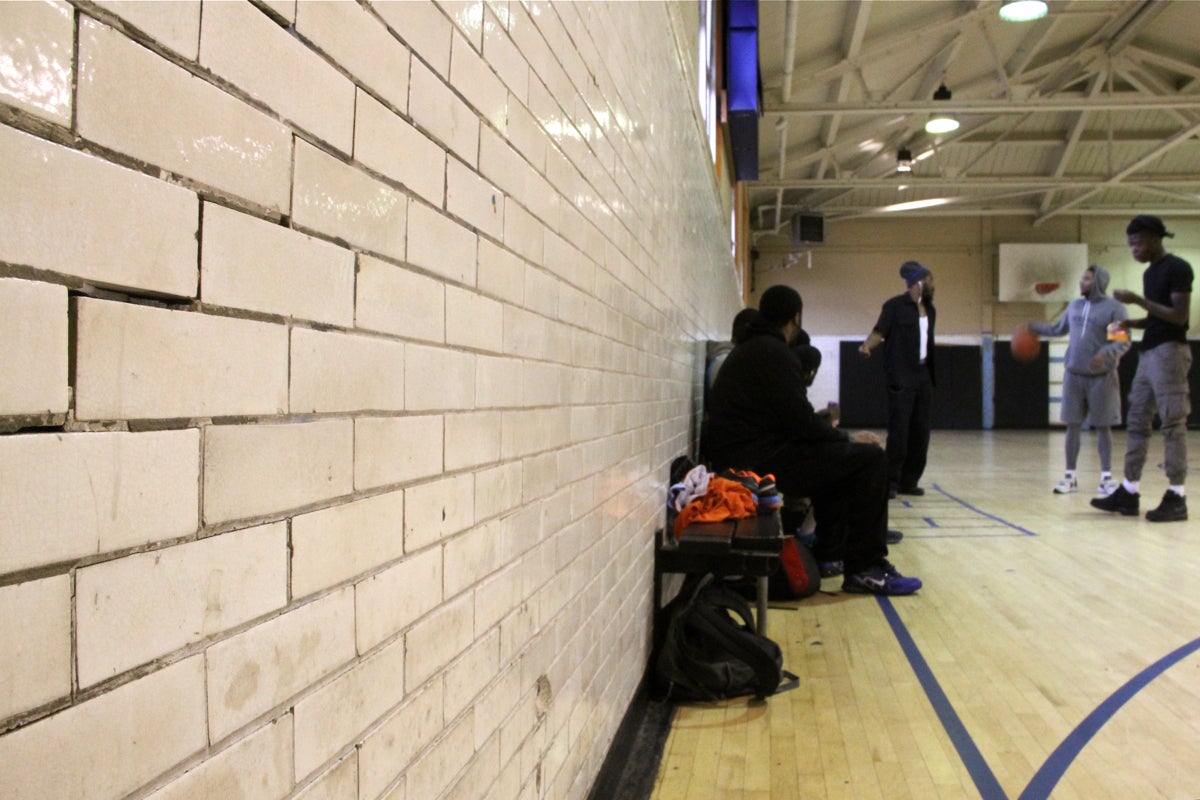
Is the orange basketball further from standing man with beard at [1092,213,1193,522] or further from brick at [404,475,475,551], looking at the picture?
brick at [404,475,475,551]

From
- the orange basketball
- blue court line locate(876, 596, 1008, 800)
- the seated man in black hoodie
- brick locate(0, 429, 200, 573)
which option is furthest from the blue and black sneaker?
the orange basketball

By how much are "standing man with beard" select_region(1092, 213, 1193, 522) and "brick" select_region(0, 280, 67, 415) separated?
6162 mm

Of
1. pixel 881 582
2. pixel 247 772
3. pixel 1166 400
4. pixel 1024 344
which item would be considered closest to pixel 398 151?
pixel 247 772

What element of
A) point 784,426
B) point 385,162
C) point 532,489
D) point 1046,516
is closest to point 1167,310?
point 1046,516

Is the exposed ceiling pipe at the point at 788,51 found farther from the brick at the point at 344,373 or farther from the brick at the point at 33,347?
the brick at the point at 33,347

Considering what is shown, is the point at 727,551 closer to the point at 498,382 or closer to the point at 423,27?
the point at 498,382

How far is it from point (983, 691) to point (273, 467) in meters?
2.74

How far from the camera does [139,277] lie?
620 mm

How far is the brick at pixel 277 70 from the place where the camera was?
27.5 inches

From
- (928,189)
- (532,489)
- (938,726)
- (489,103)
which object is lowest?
(938,726)

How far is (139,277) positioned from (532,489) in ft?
3.27

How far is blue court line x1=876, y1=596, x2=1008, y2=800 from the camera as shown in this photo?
85.1 inches

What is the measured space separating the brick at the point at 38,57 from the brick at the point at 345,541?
0.40 meters

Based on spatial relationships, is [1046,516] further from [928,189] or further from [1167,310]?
[928,189]
